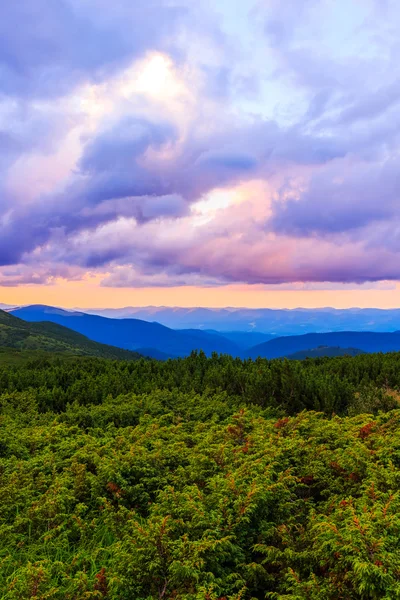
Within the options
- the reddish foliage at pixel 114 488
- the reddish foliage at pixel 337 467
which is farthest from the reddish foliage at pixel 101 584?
the reddish foliage at pixel 337 467

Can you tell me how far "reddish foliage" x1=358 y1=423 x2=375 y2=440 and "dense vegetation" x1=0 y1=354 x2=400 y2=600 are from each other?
4cm

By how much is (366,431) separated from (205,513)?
5282mm

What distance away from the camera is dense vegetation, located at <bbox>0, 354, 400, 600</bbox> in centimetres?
456

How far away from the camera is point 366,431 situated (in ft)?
30.2

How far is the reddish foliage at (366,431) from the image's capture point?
9098mm

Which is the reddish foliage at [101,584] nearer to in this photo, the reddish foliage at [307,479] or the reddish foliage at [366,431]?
the reddish foliage at [307,479]

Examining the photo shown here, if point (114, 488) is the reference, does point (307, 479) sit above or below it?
above

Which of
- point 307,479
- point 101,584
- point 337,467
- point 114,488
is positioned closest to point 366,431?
point 337,467

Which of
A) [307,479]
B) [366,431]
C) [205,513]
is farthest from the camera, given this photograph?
[366,431]

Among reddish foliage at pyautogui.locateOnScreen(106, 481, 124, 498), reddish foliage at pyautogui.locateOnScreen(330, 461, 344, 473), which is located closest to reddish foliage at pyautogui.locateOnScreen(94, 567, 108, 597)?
reddish foliage at pyautogui.locateOnScreen(106, 481, 124, 498)

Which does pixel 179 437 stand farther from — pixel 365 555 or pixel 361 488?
pixel 365 555

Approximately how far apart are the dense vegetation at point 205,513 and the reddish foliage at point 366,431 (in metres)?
0.04

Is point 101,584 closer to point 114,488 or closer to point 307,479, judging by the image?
point 114,488

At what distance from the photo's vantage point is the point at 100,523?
22.2ft
